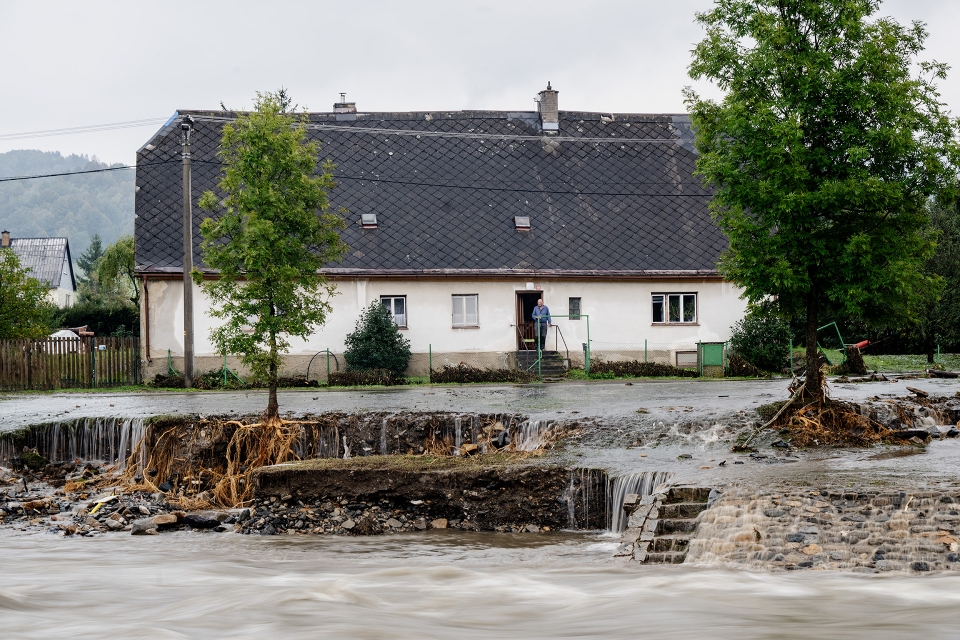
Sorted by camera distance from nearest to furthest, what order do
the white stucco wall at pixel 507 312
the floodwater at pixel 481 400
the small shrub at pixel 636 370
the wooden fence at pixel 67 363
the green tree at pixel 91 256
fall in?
1. the floodwater at pixel 481 400
2. the wooden fence at pixel 67 363
3. the small shrub at pixel 636 370
4. the white stucco wall at pixel 507 312
5. the green tree at pixel 91 256

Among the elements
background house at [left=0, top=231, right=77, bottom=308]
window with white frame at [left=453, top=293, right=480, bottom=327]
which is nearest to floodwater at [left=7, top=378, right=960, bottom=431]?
window with white frame at [left=453, top=293, right=480, bottom=327]

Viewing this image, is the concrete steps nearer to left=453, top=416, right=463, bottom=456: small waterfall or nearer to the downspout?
left=453, top=416, right=463, bottom=456: small waterfall

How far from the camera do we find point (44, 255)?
77.8 m

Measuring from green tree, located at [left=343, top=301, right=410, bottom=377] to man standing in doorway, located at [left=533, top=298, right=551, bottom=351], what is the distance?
13.8 feet

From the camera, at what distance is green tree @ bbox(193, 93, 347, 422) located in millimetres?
15125

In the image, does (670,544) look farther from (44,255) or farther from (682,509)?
(44,255)

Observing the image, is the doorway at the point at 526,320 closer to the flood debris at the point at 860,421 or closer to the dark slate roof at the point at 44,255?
the flood debris at the point at 860,421

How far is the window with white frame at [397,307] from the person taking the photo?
3094 cm

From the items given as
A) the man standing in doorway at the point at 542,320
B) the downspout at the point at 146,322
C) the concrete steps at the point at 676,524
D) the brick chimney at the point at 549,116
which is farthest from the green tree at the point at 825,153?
the brick chimney at the point at 549,116

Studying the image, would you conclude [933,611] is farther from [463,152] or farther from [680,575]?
[463,152]

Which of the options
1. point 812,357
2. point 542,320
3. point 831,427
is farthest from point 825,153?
point 542,320

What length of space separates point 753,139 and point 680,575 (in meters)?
8.00

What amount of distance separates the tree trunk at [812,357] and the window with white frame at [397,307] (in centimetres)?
1789

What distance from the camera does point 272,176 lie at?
50.5 ft
